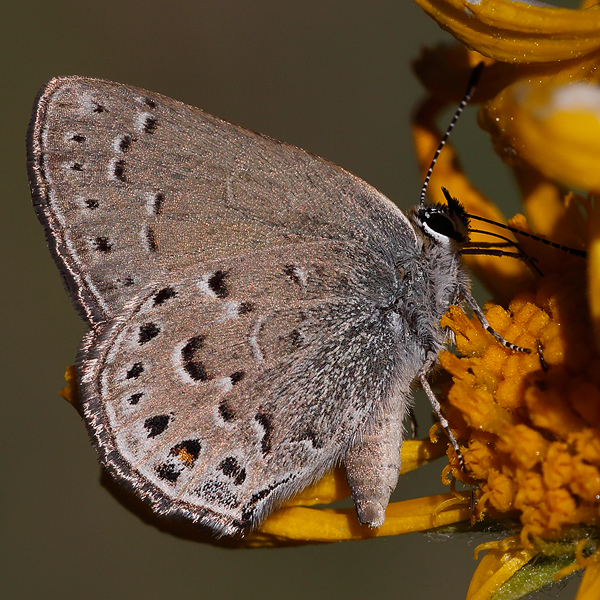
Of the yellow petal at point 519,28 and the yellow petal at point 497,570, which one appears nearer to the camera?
the yellow petal at point 519,28

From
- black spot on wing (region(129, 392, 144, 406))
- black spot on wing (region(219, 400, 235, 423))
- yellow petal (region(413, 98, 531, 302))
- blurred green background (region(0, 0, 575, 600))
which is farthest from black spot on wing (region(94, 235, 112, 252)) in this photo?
blurred green background (region(0, 0, 575, 600))

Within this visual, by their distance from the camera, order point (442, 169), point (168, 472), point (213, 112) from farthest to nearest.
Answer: point (213, 112) < point (442, 169) < point (168, 472)

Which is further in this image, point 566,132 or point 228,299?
point 228,299

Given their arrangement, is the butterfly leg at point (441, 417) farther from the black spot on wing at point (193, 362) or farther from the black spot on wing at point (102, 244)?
the black spot on wing at point (102, 244)

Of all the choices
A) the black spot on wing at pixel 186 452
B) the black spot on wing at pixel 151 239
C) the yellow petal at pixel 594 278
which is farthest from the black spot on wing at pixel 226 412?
the yellow petal at pixel 594 278

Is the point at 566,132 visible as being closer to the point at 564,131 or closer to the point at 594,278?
the point at 564,131

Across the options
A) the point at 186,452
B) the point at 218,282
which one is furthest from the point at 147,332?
the point at 186,452

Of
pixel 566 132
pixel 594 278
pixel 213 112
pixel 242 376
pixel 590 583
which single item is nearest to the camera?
pixel 566 132

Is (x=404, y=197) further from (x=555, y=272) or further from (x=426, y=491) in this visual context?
(x=555, y=272)
